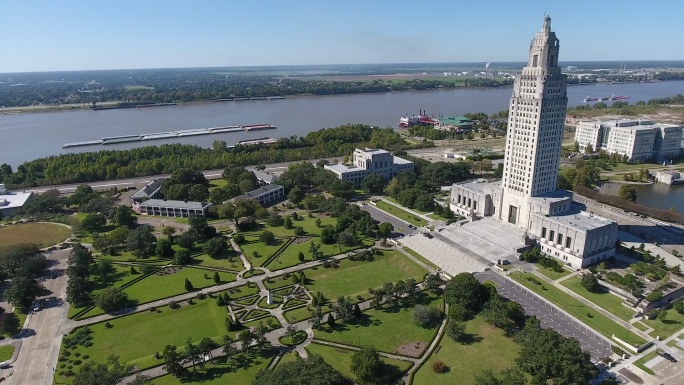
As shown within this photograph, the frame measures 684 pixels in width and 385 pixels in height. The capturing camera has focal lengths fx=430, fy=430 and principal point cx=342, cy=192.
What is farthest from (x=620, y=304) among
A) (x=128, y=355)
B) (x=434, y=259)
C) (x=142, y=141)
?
(x=142, y=141)

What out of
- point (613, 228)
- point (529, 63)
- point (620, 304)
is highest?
point (529, 63)

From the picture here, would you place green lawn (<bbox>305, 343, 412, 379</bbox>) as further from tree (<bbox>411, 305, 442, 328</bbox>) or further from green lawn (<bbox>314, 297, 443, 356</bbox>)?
tree (<bbox>411, 305, 442, 328</bbox>)

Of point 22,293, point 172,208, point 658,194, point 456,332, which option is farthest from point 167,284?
point 658,194

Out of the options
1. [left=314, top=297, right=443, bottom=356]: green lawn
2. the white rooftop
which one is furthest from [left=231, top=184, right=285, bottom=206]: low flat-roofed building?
the white rooftop

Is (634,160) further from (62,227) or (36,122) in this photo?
(36,122)

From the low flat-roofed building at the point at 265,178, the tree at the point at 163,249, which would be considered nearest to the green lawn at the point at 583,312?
the tree at the point at 163,249

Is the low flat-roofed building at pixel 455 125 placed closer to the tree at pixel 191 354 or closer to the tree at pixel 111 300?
the tree at pixel 111 300
